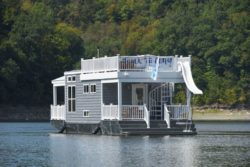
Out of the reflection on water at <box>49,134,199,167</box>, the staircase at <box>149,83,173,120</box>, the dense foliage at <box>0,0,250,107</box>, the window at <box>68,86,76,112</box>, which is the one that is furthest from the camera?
the dense foliage at <box>0,0,250,107</box>

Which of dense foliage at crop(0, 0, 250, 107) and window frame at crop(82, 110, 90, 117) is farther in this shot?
dense foliage at crop(0, 0, 250, 107)

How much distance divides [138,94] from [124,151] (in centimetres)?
1525

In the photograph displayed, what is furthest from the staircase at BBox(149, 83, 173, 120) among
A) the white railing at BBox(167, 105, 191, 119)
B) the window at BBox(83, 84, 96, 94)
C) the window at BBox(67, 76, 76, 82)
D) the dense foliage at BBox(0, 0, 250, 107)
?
the dense foliage at BBox(0, 0, 250, 107)

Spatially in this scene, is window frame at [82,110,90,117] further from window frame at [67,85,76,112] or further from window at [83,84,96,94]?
window frame at [67,85,76,112]

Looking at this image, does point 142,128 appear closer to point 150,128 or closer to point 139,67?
point 150,128

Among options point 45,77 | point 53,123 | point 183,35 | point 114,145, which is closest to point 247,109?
point 183,35

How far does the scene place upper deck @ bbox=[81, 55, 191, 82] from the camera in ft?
230

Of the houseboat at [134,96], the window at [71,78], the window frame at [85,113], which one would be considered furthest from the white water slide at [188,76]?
the window at [71,78]

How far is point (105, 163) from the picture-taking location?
168 feet

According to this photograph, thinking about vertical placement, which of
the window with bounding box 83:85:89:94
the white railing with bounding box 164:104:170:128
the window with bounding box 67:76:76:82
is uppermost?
the window with bounding box 67:76:76:82

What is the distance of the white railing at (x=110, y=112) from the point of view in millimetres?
70519

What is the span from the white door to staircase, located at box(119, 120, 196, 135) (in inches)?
104

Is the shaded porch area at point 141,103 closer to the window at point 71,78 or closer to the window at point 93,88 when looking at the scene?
the window at point 93,88

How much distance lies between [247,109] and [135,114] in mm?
63521
